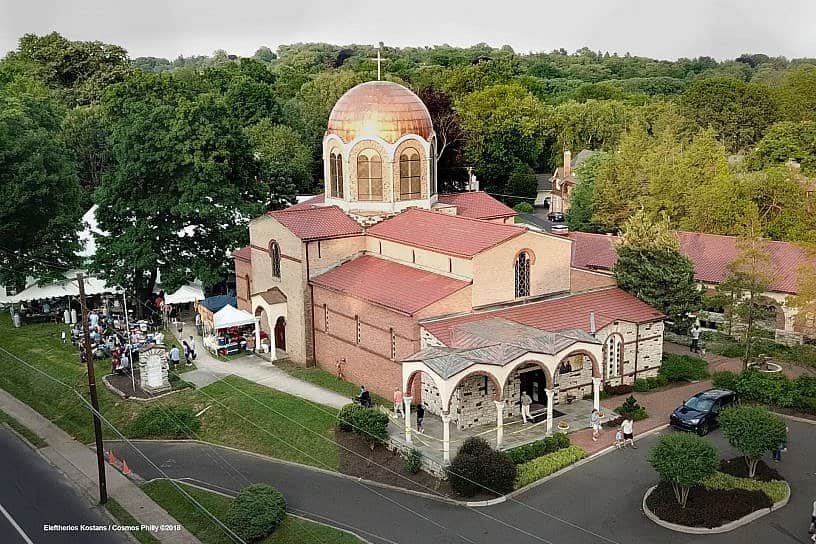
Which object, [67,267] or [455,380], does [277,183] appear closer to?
[67,267]

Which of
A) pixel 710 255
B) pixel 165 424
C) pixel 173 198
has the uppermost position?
pixel 173 198

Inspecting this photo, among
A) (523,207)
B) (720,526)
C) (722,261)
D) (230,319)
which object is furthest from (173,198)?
(523,207)

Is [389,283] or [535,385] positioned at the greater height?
[389,283]

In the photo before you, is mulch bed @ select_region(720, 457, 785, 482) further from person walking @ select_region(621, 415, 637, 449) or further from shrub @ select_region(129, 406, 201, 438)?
shrub @ select_region(129, 406, 201, 438)

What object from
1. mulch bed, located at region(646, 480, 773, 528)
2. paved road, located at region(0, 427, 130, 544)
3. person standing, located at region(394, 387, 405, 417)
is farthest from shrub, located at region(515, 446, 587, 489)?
paved road, located at region(0, 427, 130, 544)

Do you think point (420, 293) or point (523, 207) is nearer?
point (420, 293)

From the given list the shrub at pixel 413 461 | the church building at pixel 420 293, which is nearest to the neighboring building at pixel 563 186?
the church building at pixel 420 293

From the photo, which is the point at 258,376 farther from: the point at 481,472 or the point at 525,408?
the point at 481,472

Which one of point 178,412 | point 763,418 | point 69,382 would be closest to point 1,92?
point 69,382
